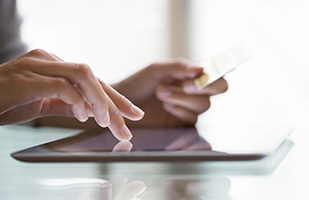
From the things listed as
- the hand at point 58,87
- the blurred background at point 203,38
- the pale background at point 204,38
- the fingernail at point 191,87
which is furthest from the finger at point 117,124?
the blurred background at point 203,38

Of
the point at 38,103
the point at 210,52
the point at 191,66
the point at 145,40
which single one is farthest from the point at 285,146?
the point at 145,40

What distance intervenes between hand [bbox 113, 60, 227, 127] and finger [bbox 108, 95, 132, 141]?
1.23 feet

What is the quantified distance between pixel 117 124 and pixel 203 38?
5.23ft

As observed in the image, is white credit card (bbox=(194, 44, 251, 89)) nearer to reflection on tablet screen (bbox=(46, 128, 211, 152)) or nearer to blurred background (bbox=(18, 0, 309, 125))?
reflection on tablet screen (bbox=(46, 128, 211, 152))

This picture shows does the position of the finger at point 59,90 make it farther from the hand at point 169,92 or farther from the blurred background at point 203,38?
the blurred background at point 203,38

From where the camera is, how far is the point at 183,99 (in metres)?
0.86

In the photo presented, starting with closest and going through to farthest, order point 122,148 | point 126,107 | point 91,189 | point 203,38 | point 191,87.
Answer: point 91,189 < point 122,148 < point 126,107 < point 191,87 < point 203,38

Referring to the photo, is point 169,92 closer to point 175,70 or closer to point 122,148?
point 175,70

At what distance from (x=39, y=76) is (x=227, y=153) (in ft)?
0.99

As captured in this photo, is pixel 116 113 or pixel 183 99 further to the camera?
pixel 183 99

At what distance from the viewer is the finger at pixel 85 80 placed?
16.7 inches

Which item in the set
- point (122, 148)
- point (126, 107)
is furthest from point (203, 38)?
point (122, 148)

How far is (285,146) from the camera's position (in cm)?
49

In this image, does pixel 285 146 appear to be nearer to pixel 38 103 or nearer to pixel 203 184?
pixel 203 184
